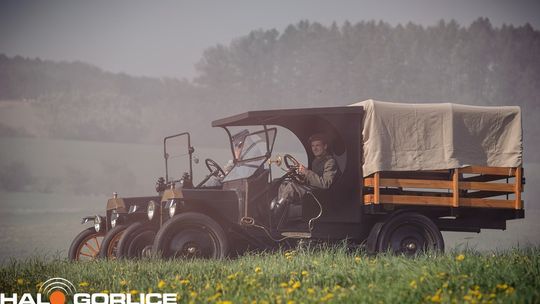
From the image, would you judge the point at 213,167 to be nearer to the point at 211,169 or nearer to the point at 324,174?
the point at 211,169

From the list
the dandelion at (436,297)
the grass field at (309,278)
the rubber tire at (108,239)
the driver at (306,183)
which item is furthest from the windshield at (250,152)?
the dandelion at (436,297)

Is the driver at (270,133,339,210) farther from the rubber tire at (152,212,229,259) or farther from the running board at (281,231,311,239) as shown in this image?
the rubber tire at (152,212,229,259)

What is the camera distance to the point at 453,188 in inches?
435

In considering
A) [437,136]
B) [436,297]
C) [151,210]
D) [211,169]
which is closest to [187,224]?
[151,210]

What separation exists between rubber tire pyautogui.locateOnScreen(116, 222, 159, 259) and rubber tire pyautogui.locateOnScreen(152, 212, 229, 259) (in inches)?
38.9

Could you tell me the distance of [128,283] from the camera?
8.45m

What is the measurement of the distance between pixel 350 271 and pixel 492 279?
1.75 metres

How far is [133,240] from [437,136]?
4456 millimetres

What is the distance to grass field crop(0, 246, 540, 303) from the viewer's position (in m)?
7.05

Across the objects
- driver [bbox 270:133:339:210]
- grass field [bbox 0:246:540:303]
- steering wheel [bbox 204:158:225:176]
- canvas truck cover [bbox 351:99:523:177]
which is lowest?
grass field [bbox 0:246:540:303]

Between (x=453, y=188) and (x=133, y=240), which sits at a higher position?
(x=453, y=188)

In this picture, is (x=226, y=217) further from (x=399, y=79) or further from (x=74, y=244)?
(x=399, y=79)

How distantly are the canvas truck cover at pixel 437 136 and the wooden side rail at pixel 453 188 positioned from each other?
125 mm

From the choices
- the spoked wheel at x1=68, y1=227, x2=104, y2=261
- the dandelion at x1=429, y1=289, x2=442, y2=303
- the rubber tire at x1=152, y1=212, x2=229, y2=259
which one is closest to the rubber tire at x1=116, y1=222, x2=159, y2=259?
the rubber tire at x1=152, y1=212, x2=229, y2=259
